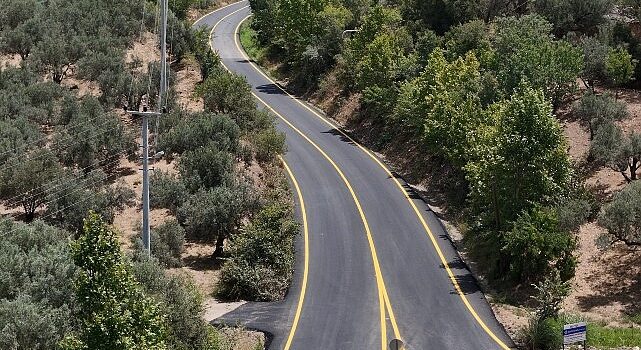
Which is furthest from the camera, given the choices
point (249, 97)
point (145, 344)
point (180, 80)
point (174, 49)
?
point (174, 49)

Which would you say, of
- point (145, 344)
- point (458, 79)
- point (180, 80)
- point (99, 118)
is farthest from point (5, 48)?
point (145, 344)

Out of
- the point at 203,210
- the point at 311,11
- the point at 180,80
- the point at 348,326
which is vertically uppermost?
the point at 311,11

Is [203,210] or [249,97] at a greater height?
[249,97]

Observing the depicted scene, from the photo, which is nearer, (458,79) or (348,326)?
(348,326)

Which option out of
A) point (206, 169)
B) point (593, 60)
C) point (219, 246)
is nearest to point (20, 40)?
point (206, 169)

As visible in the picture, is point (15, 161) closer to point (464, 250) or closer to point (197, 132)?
point (197, 132)

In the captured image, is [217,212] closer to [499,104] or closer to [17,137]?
[17,137]

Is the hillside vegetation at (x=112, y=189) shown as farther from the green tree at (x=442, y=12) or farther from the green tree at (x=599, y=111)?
the green tree at (x=599, y=111)

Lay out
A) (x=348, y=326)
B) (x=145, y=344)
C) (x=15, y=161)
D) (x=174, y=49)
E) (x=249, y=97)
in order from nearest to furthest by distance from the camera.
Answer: (x=145, y=344)
(x=348, y=326)
(x=15, y=161)
(x=249, y=97)
(x=174, y=49)

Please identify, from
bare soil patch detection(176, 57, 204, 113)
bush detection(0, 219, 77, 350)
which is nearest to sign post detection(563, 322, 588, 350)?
bush detection(0, 219, 77, 350)
